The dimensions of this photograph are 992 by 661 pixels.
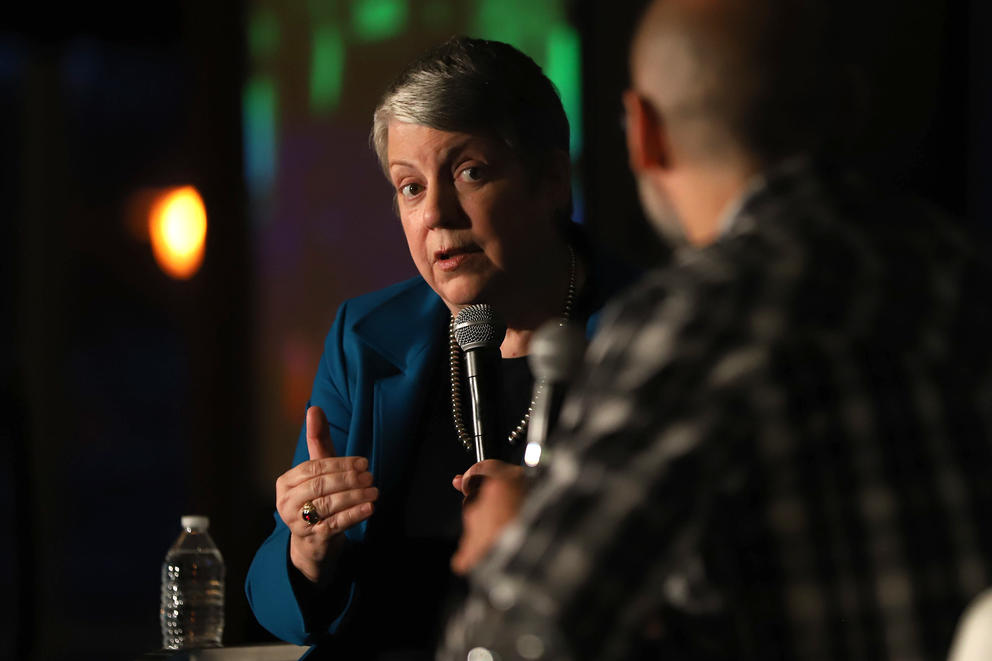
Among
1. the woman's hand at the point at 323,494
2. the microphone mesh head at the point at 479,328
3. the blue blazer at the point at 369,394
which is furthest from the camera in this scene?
the blue blazer at the point at 369,394

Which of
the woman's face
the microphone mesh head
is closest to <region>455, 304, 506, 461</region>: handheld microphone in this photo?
the microphone mesh head

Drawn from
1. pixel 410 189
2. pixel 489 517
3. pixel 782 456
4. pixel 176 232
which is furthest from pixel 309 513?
pixel 176 232

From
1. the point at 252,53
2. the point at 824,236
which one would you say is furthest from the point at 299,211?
the point at 824,236

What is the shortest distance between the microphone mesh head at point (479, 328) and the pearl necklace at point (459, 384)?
15 centimetres

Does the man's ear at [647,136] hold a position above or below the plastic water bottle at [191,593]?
above

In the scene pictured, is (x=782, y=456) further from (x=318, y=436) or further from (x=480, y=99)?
(x=480, y=99)

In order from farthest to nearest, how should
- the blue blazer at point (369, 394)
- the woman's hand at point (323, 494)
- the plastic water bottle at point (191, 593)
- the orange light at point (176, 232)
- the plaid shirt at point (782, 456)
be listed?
the orange light at point (176, 232) < the plastic water bottle at point (191, 593) < the blue blazer at point (369, 394) < the woman's hand at point (323, 494) < the plaid shirt at point (782, 456)

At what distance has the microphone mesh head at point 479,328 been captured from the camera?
157cm

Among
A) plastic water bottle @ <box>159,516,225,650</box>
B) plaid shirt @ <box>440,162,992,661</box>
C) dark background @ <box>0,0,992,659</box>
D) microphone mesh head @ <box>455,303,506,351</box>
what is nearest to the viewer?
plaid shirt @ <box>440,162,992,661</box>

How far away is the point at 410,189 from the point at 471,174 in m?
0.11

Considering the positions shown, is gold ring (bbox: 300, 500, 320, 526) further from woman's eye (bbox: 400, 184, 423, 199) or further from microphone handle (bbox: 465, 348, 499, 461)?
woman's eye (bbox: 400, 184, 423, 199)

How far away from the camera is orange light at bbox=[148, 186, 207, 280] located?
5117 mm

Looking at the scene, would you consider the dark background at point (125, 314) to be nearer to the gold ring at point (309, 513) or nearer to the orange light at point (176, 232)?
the orange light at point (176, 232)

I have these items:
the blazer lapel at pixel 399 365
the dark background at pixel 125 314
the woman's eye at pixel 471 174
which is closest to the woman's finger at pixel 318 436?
the blazer lapel at pixel 399 365
